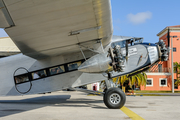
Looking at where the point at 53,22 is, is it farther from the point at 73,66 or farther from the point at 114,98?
the point at 114,98

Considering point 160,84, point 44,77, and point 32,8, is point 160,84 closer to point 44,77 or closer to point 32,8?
point 44,77

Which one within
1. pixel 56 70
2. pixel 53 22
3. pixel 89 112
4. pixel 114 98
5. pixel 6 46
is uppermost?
pixel 6 46

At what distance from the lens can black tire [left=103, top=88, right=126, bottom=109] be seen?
27.0ft

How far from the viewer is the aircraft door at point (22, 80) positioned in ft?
32.7

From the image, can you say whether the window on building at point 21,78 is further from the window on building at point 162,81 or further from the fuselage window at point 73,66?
the window on building at point 162,81

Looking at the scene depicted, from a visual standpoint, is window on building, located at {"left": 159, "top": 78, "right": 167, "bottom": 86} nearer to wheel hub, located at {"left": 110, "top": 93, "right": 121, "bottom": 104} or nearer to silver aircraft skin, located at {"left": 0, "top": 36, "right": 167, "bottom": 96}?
silver aircraft skin, located at {"left": 0, "top": 36, "right": 167, "bottom": 96}

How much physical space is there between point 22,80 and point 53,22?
5530mm

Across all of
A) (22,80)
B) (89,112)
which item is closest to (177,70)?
(89,112)

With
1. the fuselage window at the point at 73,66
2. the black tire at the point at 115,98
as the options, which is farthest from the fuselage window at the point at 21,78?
the black tire at the point at 115,98

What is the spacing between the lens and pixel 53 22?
6008 mm

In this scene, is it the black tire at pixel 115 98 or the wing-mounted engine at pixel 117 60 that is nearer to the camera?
the wing-mounted engine at pixel 117 60

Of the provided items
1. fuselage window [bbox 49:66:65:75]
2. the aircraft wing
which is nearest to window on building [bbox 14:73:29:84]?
fuselage window [bbox 49:66:65:75]

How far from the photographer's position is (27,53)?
8.55 meters

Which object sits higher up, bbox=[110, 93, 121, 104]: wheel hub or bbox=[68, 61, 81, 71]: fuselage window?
bbox=[68, 61, 81, 71]: fuselage window
